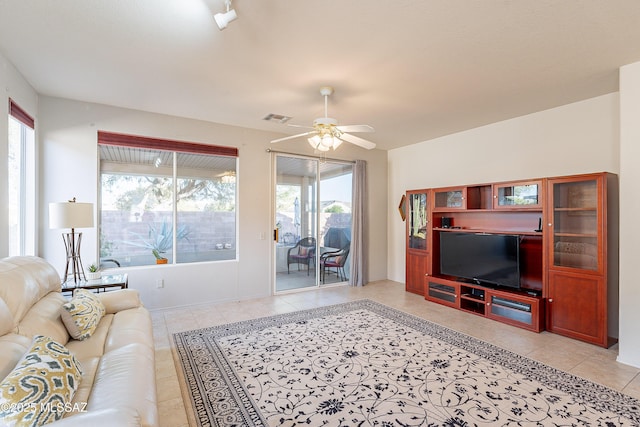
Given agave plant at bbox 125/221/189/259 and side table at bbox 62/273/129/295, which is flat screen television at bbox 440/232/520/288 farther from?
side table at bbox 62/273/129/295

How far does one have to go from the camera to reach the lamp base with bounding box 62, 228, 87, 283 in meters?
3.38

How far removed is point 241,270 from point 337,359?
8.23ft

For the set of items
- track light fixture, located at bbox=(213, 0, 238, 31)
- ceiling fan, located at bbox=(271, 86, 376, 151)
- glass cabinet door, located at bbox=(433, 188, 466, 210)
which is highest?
track light fixture, located at bbox=(213, 0, 238, 31)

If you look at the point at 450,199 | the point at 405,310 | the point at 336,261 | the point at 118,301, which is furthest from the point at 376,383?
the point at 336,261

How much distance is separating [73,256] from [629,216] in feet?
18.4

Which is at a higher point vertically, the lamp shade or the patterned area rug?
the lamp shade

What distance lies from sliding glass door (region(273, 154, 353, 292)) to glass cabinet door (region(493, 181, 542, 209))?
2.64 m

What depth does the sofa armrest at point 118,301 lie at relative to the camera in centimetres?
282

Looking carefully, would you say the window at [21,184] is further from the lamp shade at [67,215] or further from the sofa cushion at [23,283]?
the sofa cushion at [23,283]

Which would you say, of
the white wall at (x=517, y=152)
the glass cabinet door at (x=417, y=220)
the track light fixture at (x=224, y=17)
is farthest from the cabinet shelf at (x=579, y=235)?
the track light fixture at (x=224, y=17)

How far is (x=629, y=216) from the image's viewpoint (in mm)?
2820

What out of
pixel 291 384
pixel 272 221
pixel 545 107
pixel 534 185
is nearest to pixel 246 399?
pixel 291 384

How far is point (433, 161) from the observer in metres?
5.50

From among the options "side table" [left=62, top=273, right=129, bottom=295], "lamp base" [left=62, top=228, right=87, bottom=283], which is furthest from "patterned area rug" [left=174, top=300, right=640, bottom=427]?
"lamp base" [left=62, top=228, right=87, bottom=283]
